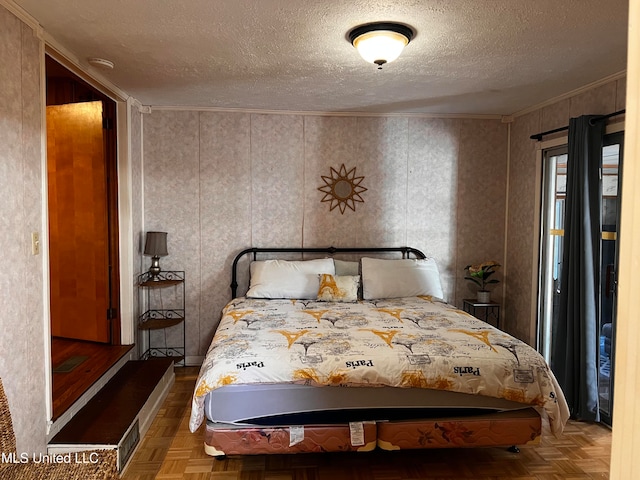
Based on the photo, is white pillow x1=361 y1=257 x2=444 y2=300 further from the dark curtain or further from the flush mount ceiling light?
the flush mount ceiling light

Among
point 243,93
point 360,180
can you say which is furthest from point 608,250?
point 243,93

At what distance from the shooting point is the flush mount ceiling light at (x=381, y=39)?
2.47 m

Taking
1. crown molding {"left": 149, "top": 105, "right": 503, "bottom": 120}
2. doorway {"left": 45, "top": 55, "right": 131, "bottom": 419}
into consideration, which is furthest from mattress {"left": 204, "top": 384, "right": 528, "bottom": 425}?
crown molding {"left": 149, "top": 105, "right": 503, "bottom": 120}

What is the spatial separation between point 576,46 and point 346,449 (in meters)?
2.68

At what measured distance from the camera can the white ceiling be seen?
7.51ft

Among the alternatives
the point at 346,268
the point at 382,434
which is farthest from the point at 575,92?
the point at 382,434

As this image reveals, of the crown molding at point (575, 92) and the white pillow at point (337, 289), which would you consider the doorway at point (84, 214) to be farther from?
the crown molding at point (575, 92)

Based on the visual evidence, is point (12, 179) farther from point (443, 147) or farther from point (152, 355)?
point (443, 147)

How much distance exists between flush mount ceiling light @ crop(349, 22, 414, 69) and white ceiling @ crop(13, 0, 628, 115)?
0.22 ft

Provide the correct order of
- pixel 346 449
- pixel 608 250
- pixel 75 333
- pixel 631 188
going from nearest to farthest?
pixel 631 188 → pixel 346 449 → pixel 608 250 → pixel 75 333

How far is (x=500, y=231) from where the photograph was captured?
15.8 feet

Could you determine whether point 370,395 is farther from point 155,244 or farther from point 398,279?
point 155,244

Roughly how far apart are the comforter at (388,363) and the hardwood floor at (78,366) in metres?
0.98

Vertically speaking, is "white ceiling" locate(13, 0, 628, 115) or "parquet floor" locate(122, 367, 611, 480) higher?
"white ceiling" locate(13, 0, 628, 115)
